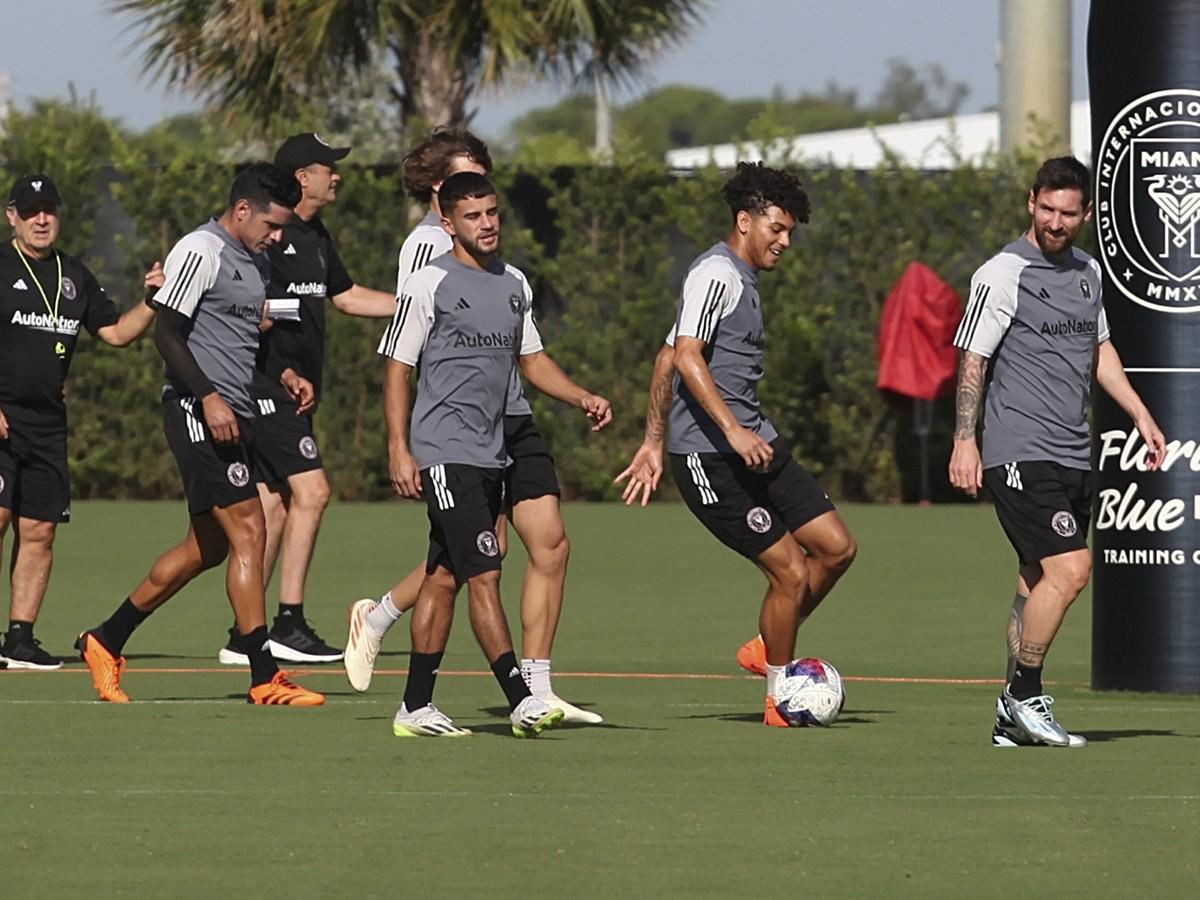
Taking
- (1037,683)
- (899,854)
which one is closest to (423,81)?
(1037,683)

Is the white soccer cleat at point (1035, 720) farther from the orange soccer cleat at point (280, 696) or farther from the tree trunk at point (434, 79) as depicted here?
the tree trunk at point (434, 79)

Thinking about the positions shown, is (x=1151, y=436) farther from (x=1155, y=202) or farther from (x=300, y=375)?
(x=300, y=375)

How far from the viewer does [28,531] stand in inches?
491

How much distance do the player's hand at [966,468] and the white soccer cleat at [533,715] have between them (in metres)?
1.66

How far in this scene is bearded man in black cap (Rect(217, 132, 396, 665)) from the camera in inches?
500

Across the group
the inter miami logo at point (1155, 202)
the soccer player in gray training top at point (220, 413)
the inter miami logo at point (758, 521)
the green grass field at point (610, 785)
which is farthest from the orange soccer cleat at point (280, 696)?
the inter miami logo at point (1155, 202)

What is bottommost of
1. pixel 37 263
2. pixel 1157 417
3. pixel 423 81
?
pixel 1157 417

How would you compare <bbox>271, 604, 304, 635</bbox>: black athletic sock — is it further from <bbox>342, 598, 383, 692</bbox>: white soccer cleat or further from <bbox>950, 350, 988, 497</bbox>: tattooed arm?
<bbox>950, 350, 988, 497</bbox>: tattooed arm

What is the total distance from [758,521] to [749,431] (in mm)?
392

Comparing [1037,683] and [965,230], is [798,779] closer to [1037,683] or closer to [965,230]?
[1037,683]

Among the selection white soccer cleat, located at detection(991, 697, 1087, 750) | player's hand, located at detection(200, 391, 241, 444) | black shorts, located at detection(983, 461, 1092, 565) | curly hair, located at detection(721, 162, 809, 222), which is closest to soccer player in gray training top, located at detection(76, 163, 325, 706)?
player's hand, located at detection(200, 391, 241, 444)

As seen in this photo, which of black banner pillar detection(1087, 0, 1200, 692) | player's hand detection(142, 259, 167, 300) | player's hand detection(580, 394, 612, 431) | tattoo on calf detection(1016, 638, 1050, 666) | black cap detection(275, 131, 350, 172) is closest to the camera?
tattoo on calf detection(1016, 638, 1050, 666)

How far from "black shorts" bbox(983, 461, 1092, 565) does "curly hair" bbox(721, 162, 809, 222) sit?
1382mm

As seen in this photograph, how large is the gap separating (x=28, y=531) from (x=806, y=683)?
172 inches
